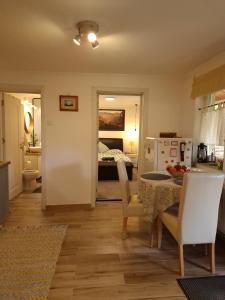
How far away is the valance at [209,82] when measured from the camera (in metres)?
2.67

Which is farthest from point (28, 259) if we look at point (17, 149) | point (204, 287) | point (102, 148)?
point (102, 148)

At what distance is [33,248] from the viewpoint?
8.10 feet

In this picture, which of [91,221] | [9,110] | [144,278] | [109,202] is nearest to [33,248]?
[91,221]

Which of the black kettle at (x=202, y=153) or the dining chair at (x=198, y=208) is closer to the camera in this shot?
the dining chair at (x=198, y=208)

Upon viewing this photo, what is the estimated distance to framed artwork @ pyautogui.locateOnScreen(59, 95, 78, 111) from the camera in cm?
366

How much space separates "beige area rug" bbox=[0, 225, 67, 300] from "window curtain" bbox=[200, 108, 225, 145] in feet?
8.14

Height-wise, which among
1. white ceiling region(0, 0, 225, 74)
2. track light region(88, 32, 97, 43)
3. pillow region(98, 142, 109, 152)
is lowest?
pillow region(98, 142, 109, 152)

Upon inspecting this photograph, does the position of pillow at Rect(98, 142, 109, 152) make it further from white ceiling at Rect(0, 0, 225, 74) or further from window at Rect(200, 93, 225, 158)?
window at Rect(200, 93, 225, 158)

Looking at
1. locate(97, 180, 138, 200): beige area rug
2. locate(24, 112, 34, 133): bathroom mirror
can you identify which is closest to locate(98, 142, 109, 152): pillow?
locate(97, 180, 138, 200): beige area rug

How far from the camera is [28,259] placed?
7.42ft

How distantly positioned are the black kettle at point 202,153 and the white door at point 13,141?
3420mm

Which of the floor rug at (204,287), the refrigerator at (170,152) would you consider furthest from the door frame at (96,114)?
the floor rug at (204,287)

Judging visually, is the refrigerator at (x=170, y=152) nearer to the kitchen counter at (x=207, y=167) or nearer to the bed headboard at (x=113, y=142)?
the kitchen counter at (x=207, y=167)

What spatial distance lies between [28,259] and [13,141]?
106 inches
